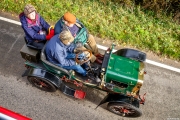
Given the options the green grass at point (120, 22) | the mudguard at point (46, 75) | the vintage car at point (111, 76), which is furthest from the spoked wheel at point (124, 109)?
the green grass at point (120, 22)

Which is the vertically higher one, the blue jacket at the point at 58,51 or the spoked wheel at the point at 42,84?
the blue jacket at the point at 58,51

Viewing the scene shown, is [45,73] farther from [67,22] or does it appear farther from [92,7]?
[92,7]

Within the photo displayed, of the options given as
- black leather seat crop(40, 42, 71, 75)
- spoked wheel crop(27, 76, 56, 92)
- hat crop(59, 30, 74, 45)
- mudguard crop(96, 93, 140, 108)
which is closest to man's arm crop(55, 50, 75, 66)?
black leather seat crop(40, 42, 71, 75)

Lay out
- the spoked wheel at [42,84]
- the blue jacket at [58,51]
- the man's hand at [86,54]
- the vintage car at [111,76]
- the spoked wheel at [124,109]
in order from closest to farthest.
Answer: the blue jacket at [58,51]
the vintage car at [111,76]
the spoked wheel at [124,109]
the man's hand at [86,54]
the spoked wheel at [42,84]

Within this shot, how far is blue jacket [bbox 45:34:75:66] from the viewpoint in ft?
19.3

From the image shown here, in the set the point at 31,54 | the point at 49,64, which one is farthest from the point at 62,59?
the point at 31,54

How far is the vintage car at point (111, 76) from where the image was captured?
19.8 ft

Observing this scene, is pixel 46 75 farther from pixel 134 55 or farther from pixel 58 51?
pixel 134 55

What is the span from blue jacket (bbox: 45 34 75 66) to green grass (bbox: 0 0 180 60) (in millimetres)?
2614

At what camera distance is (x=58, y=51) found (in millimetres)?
5918

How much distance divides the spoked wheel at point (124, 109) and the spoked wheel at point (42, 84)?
1595mm

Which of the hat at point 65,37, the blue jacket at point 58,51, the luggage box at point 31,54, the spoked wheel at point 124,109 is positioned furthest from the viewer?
the luggage box at point 31,54

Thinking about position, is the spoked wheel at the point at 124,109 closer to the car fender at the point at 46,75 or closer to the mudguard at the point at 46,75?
the mudguard at the point at 46,75

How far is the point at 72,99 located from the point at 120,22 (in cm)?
330
